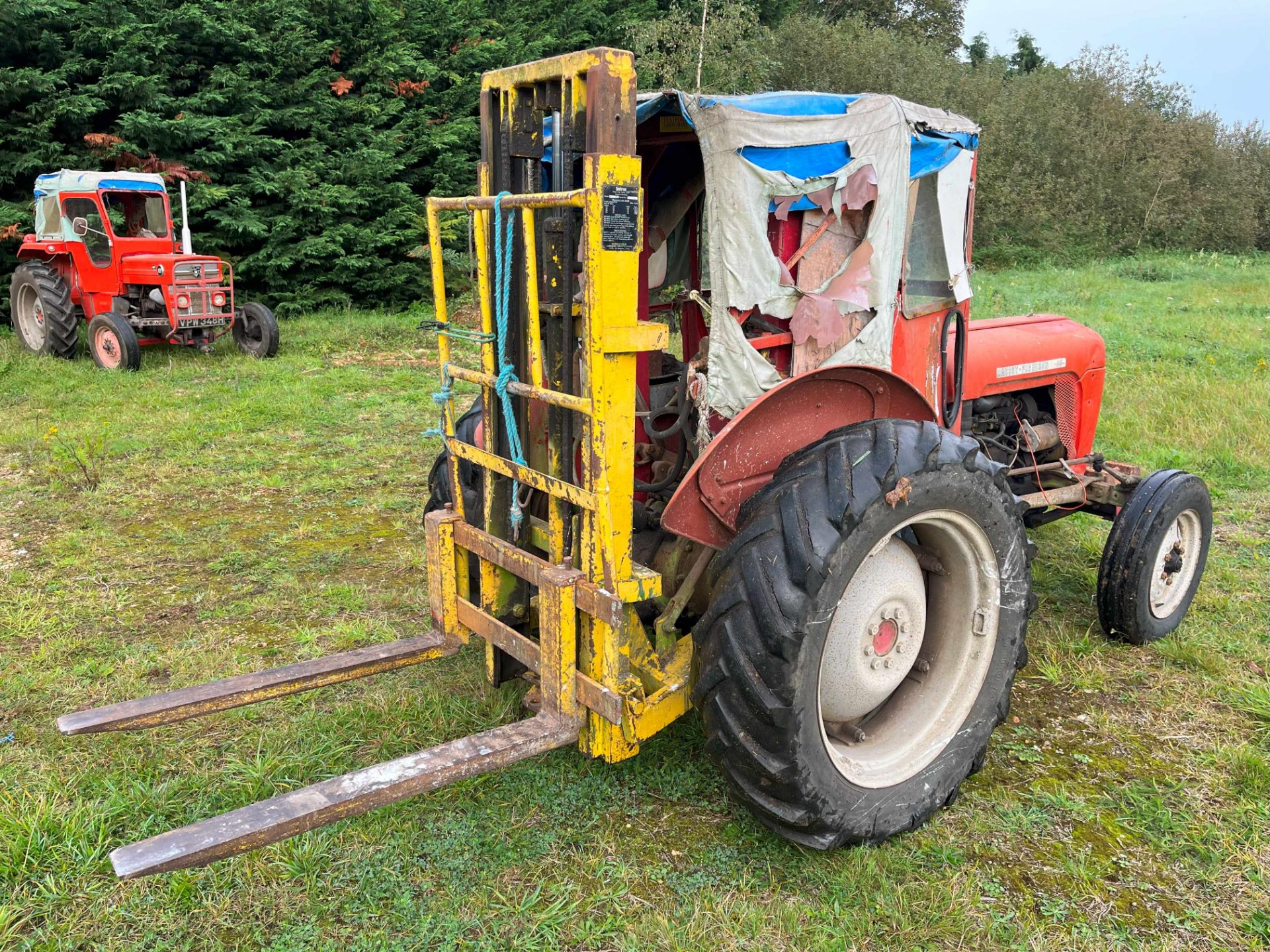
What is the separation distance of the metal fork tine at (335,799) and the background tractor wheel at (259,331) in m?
9.83

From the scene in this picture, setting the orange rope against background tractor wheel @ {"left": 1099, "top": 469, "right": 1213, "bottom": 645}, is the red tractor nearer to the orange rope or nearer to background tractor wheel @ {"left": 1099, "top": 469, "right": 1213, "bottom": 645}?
the orange rope

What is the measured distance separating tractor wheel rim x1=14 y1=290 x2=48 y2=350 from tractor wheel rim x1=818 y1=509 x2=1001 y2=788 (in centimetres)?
1195

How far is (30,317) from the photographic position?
11.9 meters

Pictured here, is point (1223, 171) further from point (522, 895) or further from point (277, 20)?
point (522, 895)

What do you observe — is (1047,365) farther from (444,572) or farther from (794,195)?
(444,572)

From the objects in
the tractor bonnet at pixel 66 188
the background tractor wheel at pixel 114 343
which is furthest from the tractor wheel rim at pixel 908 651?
the tractor bonnet at pixel 66 188

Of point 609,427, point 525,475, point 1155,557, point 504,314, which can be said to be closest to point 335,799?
point 525,475

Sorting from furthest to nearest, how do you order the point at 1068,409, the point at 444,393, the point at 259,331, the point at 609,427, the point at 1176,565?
the point at 259,331 → the point at 1068,409 → the point at 1176,565 → the point at 444,393 → the point at 609,427

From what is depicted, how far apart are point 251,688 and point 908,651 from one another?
2.20 m

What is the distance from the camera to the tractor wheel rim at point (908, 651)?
9.76 feet

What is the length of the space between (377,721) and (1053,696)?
9.13ft

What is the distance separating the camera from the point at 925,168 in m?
3.40

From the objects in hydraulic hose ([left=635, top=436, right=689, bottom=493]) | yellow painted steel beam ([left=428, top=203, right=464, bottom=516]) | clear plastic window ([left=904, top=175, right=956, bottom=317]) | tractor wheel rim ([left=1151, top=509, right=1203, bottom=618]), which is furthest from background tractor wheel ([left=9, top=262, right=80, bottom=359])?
tractor wheel rim ([left=1151, top=509, right=1203, bottom=618])

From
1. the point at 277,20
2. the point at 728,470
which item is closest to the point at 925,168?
the point at 728,470
